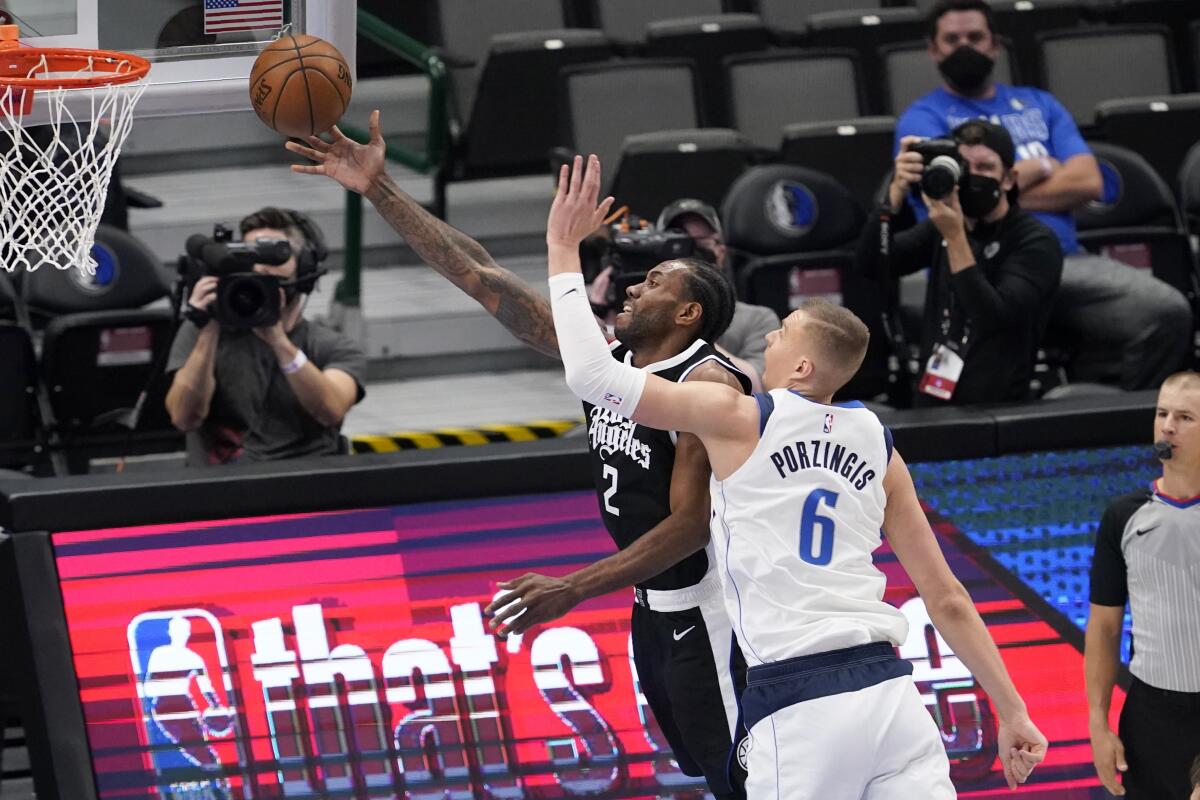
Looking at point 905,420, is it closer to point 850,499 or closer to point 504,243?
point 850,499

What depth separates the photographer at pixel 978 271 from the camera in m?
6.26

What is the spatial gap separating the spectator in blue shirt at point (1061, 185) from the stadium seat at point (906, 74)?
175 cm

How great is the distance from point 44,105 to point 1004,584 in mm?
3454

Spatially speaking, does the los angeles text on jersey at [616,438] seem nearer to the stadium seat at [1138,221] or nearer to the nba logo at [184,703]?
the nba logo at [184,703]

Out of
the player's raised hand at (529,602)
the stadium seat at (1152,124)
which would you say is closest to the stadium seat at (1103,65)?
the stadium seat at (1152,124)

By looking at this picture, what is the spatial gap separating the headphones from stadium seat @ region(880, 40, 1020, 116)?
406 centimetres

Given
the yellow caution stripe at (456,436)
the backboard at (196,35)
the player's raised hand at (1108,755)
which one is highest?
the backboard at (196,35)

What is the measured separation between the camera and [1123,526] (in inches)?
207

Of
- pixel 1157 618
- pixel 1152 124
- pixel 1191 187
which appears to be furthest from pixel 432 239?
pixel 1152 124

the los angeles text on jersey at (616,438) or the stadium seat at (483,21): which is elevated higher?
the stadium seat at (483,21)

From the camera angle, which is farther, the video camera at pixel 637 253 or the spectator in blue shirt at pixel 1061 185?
the spectator in blue shirt at pixel 1061 185

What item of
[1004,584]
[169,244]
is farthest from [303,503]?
[169,244]

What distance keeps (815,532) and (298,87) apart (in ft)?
5.88

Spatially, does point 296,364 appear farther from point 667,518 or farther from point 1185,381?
point 1185,381
